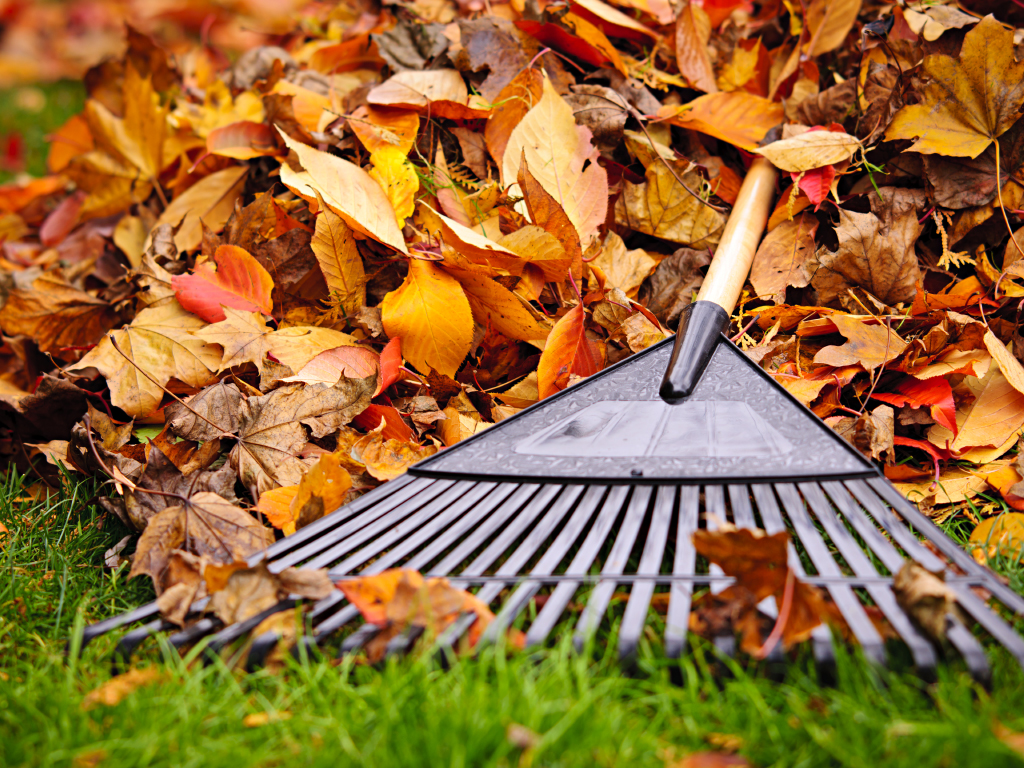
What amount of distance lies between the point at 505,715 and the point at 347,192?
98 cm

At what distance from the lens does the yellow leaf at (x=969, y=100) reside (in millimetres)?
1311

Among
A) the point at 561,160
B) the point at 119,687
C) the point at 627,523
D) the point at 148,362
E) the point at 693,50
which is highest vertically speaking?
the point at 693,50

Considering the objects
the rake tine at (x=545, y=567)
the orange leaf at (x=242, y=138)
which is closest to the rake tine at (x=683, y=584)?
the rake tine at (x=545, y=567)

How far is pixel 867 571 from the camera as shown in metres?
0.84

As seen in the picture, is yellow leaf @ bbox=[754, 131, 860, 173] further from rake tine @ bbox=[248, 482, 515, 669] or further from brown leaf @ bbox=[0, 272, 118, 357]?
brown leaf @ bbox=[0, 272, 118, 357]

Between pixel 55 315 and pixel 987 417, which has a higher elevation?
pixel 55 315

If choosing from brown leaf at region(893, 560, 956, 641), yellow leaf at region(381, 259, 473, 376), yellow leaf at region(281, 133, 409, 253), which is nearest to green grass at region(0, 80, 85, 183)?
yellow leaf at region(281, 133, 409, 253)

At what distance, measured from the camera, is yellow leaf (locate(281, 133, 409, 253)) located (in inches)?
51.9

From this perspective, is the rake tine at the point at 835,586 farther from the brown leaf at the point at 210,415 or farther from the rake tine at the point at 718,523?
the brown leaf at the point at 210,415

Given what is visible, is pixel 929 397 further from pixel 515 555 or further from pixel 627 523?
pixel 515 555

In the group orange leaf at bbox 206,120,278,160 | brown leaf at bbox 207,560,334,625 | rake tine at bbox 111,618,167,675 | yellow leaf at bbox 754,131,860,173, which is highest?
orange leaf at bbox 206,120,278,160

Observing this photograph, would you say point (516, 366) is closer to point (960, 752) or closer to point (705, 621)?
point (705, 621)

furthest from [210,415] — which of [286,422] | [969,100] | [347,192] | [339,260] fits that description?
[969,100]

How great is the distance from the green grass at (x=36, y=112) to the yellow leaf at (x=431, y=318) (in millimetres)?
2313
